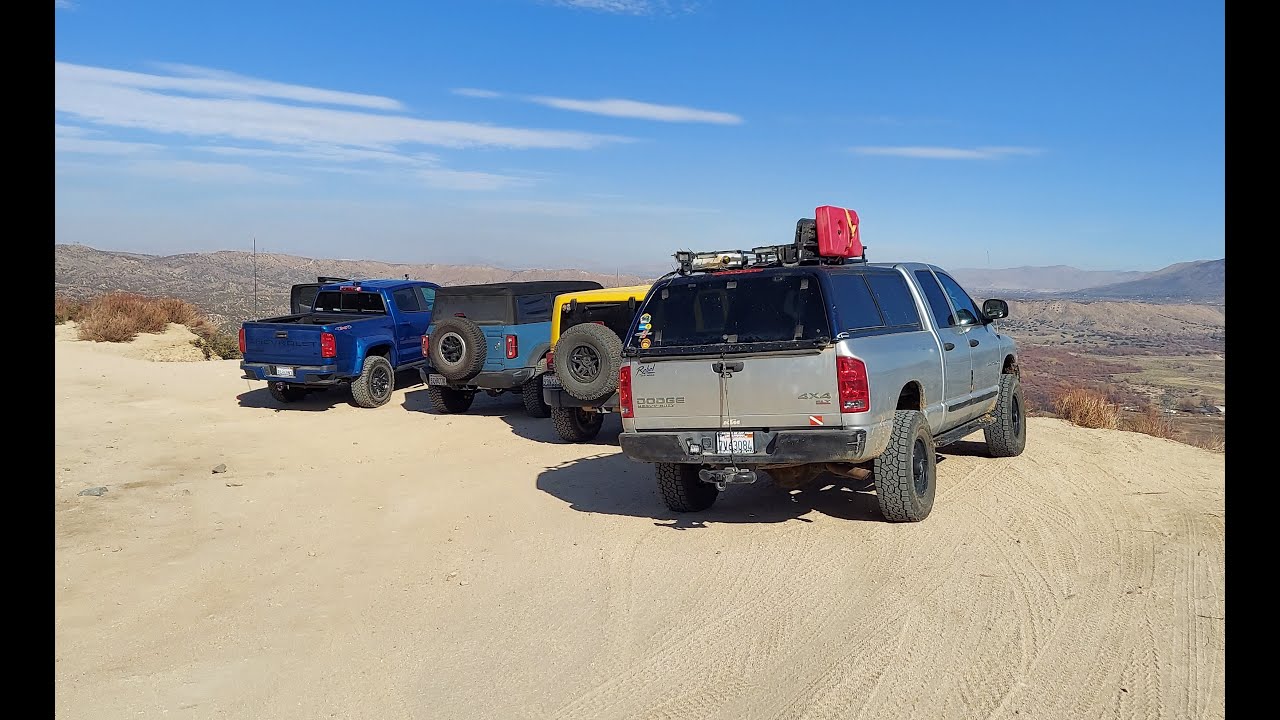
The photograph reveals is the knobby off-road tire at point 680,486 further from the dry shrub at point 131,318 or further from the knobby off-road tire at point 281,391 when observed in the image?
the dry shrub at point 131,318

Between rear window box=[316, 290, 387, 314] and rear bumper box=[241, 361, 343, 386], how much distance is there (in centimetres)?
187

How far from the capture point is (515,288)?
14.0 metres

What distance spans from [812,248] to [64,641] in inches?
248

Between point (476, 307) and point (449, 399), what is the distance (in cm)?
147

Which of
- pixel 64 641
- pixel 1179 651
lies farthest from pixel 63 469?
pixel 1179 651

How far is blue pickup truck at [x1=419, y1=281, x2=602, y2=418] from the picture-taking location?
13312 mm

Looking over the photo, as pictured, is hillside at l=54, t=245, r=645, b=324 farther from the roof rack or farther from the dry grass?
the roof rack

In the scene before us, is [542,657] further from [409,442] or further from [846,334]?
[409,442]

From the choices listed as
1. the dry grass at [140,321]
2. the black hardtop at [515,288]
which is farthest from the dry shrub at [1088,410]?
the dry grass at [140,321]

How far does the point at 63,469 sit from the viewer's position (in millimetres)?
10297

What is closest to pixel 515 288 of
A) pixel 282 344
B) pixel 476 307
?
pixel 476 307

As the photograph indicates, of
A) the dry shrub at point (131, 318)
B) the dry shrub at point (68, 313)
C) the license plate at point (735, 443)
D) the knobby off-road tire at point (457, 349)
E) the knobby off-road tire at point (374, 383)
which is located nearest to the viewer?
the license plate at point (735, 443)

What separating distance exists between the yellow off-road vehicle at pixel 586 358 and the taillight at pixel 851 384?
3.93 m

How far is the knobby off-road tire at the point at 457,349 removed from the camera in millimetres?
13188
